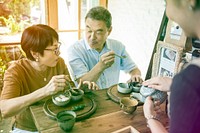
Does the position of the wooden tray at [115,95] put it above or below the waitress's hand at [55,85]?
below

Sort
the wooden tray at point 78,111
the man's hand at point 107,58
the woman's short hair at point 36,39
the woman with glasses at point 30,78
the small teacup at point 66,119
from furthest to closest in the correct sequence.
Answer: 1. the man's hand at point 107,58
2. the woman's short hair at point 36,39
3. the woman with glasses at point 30,78
4. the wooden tray at point 78,111
5. the small teacup at point 66,119

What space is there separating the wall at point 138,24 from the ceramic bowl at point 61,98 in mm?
1682

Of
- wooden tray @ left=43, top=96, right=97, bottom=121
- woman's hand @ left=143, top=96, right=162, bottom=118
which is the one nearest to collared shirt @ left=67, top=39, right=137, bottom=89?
wooden tray @ left=43, top=96, right=97, bottom=121

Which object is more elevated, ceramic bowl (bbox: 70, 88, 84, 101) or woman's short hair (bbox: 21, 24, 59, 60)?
woman's short hair (bbox: 21, 24, 59, 60)

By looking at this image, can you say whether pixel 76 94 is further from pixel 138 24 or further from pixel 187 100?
pixel 138 24

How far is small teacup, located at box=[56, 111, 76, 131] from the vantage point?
104 centimetres

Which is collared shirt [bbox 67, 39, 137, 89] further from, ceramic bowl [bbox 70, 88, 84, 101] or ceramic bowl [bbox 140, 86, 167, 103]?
ceramic bowl [bbox 140, 86, 167, 103]

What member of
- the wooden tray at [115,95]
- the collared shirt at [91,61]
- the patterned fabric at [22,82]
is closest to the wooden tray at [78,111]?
the wooden tray at [115,95]

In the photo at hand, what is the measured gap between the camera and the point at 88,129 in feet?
3.55

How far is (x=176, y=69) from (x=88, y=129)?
74 cm

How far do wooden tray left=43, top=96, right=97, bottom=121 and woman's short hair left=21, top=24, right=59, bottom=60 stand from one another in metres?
0.41

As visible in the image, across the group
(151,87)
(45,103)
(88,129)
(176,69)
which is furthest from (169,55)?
(45,103)

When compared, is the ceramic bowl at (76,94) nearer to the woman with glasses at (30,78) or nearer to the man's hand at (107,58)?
the woman with glasses at (30,78)

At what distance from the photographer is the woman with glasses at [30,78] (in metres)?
1.33
